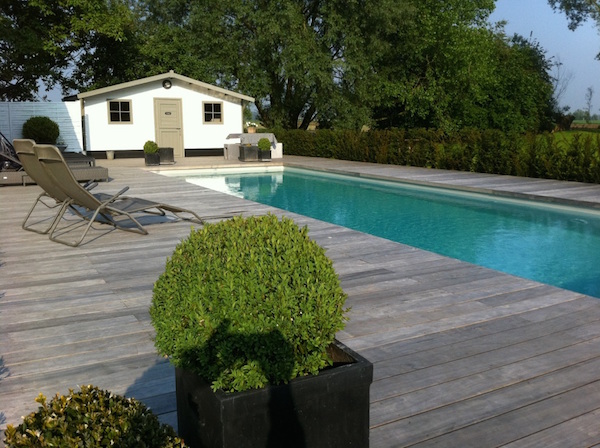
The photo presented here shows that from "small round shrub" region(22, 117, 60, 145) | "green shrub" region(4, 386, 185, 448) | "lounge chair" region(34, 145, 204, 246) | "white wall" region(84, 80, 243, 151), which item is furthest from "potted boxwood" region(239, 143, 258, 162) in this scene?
"green shrub" region(4, 386, 185, 448)

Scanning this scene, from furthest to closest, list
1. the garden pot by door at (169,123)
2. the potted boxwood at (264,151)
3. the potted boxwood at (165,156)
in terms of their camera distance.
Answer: the garden pot by door at (169,123) → the potted boxwood at (264,151) → the potted boxwood at (165,156)

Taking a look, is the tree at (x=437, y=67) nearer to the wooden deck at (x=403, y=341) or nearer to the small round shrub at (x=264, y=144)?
the small round shrub at (x=264, y=144)

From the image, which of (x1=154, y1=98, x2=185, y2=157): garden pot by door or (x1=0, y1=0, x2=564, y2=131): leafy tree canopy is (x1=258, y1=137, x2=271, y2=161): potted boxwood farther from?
(x1=0, y1=0, x2=564, y2=131): leafy tree canopy

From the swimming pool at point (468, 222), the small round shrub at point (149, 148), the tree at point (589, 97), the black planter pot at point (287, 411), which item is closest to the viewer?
the black planter pot at point (287, 411)

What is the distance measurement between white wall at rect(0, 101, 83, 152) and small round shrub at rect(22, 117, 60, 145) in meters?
0.58

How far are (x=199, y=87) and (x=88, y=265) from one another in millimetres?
18748

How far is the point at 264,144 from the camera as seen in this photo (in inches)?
766

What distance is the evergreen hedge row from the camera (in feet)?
41.5

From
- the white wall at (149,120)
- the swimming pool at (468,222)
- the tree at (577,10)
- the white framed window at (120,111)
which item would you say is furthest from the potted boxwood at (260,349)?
the tree at (577,10)

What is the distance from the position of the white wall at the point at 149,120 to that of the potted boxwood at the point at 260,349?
69.4 ft

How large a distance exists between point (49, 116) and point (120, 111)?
8.62 ft

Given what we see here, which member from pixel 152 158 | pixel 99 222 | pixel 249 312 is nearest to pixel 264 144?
pixel 152 158

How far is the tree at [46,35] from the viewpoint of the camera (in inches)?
899

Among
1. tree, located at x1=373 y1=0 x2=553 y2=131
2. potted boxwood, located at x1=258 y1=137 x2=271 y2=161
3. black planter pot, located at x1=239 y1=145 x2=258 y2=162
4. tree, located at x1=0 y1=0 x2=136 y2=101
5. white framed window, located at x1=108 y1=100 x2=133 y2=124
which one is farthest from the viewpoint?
tree, located at x1=373 y1=0 x2=553 y2=131
